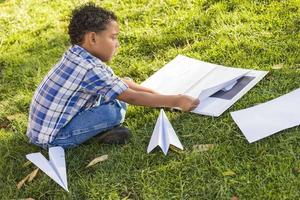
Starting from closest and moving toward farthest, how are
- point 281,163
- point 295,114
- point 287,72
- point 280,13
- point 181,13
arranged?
point 281,163 → point 295,114 → point 287,72 → point 280,13 → point 181,13

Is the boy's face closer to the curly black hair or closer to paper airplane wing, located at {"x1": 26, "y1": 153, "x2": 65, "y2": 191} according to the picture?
the curly black hair

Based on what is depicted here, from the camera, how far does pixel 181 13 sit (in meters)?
3.99

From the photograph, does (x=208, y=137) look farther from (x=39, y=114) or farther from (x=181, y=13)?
(x=181, y=13)

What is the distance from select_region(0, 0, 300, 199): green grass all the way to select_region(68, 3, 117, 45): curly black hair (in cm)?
56

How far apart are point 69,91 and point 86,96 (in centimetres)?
10

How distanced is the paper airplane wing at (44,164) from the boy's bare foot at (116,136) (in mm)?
323

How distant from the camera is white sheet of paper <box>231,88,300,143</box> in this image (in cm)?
258

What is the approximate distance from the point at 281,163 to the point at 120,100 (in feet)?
2.86

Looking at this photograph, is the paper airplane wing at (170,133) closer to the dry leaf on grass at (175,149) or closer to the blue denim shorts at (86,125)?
the dry leaf on grass at (175,149)

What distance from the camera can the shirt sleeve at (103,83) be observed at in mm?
2650

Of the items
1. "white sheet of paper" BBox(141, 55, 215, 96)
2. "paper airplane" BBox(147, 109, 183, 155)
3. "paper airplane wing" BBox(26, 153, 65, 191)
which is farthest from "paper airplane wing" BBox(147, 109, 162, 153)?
"paper airplane wing" BBox(26, 153, 65, 191)

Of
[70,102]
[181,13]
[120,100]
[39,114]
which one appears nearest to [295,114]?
[120,100]

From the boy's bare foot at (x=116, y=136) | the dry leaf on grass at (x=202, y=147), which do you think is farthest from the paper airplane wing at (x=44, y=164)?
the dry leaf on grass at (x=202, y=147)

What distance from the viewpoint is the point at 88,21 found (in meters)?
2.71
